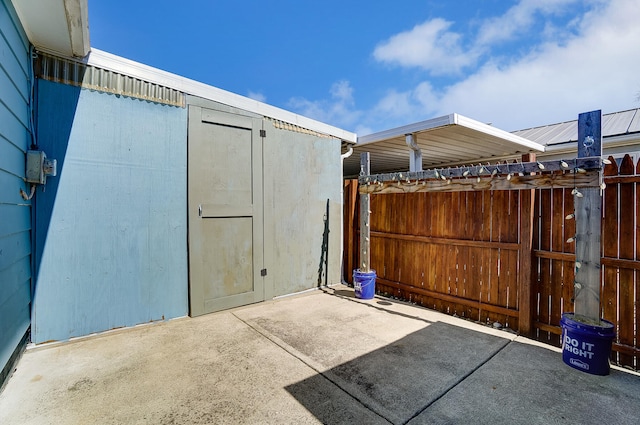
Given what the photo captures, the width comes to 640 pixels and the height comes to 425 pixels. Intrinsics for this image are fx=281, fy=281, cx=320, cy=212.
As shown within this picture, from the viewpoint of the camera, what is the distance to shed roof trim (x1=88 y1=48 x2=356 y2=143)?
2.81 metres

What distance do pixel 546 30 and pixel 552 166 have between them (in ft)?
15.5

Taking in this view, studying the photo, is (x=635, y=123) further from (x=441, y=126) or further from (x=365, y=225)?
(x=365, y=225)

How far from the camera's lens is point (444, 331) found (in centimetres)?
307

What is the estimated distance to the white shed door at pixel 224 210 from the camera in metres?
3.35

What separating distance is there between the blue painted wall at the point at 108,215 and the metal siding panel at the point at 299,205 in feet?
3.88

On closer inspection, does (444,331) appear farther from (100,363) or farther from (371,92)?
(371,92)

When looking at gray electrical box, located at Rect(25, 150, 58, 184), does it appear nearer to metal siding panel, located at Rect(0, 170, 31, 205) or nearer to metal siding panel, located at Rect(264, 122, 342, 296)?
metal siding panel, located at Rect(0, 170, 31, 205)

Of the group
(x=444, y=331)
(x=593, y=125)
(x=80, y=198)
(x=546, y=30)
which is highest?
(x=546, y=30)

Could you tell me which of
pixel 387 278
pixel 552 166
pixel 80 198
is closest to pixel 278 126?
pixel 80 198

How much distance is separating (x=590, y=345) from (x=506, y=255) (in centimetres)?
114

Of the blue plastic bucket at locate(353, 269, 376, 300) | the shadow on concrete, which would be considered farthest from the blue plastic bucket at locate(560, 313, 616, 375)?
the blue plastic bucket at locate(353, 269, 376, 300)

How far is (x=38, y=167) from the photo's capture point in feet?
7.84

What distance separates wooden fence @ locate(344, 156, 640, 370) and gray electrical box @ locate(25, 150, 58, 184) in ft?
13.2

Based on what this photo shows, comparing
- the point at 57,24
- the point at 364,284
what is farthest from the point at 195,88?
the point at 364,284
